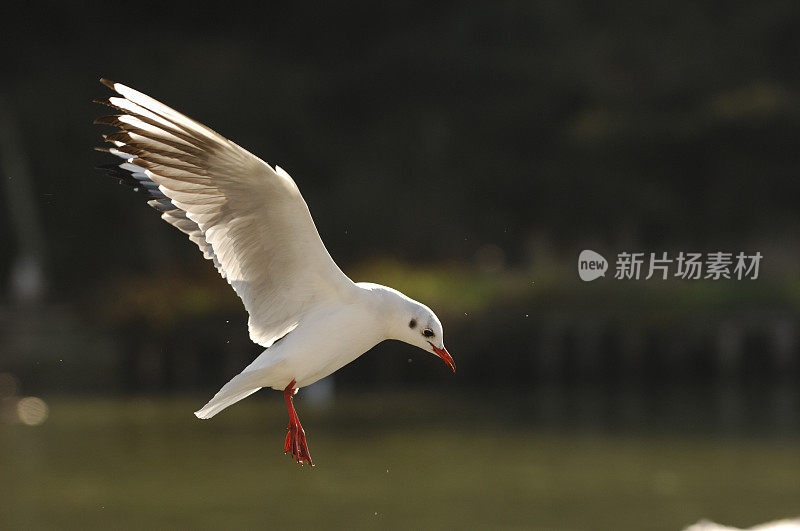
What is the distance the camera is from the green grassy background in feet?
27.2

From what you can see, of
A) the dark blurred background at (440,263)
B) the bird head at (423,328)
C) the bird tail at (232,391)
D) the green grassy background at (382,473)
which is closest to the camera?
the bird head at (423,328)

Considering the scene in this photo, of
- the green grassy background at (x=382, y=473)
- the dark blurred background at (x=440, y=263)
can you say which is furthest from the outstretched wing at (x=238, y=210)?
the dark blurred background at (x=440, y=263)

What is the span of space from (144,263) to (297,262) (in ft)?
47.2

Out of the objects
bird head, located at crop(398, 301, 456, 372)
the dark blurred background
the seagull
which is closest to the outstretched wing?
the seagull

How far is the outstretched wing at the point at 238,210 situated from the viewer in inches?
150

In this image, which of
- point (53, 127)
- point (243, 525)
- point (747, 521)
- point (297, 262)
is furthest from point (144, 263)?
point (297, 262)

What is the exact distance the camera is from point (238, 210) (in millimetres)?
4016

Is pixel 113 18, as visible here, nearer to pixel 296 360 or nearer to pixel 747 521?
pixel 747 521

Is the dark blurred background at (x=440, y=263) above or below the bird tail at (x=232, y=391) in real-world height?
above

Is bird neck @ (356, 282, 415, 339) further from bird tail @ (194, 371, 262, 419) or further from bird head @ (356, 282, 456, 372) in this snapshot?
bird tail @ (194, 371, 262, 419)

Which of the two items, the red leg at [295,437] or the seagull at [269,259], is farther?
the red leg at [295,437]

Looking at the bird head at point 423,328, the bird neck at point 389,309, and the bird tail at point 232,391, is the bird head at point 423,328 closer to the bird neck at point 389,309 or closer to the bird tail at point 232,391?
the bird neck at point 389,309

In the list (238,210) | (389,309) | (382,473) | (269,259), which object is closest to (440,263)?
(382,473)

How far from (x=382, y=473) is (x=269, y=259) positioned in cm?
580
